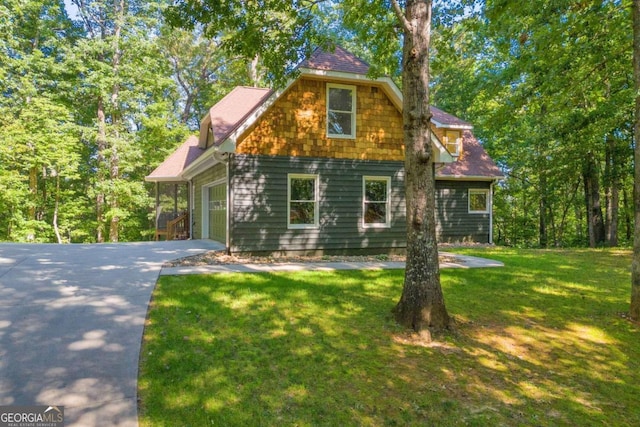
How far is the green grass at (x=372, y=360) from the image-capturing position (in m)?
3.23

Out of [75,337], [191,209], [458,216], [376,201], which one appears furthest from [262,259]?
[458,216]

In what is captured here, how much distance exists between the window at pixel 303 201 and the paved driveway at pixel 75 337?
4.16 m

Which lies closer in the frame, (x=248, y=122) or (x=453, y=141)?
(x=248, y=122)

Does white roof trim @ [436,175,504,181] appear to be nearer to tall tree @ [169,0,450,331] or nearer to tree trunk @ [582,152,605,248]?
tree trunk @ [582,152,605,248]

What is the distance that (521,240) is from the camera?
23781 millimetres

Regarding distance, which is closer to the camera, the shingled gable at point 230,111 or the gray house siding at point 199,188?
the shingled gable at point 230,111

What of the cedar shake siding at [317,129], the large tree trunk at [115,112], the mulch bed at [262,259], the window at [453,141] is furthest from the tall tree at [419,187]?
the large tree trunk at [115,112]

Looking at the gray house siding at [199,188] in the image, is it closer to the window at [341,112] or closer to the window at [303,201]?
the window at [303,201]

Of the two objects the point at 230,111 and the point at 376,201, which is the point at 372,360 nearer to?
the point at 376,201

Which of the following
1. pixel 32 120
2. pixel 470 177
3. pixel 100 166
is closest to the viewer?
pixel 470 177

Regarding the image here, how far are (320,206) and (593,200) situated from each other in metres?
13.8

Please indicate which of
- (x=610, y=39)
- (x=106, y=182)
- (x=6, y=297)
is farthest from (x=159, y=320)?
(x=106, y=182)

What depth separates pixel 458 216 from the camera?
1648cm

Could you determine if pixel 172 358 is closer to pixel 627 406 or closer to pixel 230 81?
pixel 627 406
